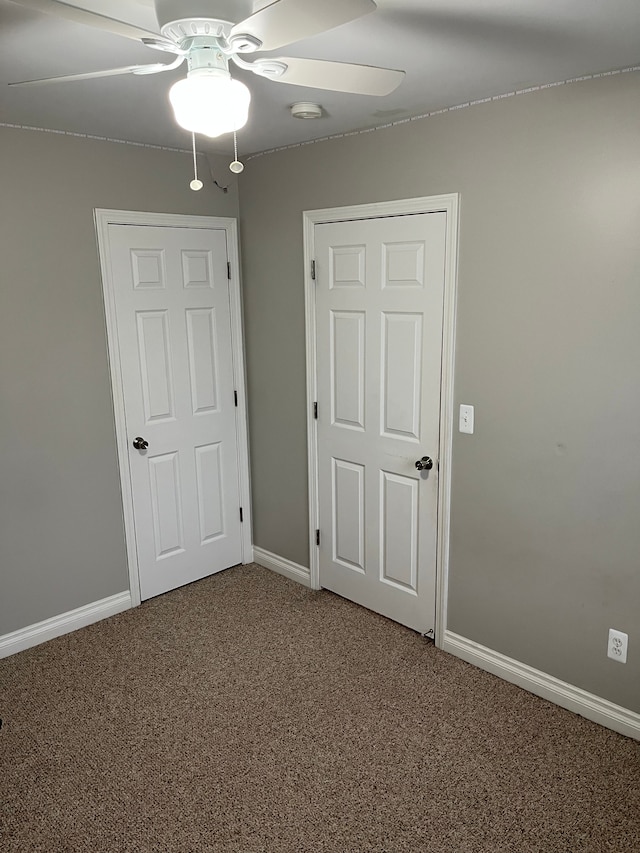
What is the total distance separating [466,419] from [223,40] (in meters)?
1.83

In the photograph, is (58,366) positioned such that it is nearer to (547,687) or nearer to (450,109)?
(450,109)

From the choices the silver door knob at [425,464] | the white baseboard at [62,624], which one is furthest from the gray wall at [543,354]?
the white baseboard at [62,624]

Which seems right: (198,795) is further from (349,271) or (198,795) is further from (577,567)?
(349,271)

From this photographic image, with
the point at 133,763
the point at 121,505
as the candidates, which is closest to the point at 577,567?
the point at 133,763

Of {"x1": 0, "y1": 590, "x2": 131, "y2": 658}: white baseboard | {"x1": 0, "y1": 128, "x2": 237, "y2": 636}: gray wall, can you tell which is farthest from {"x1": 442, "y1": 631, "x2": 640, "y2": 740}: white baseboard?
{"x1": 0, "y1": 128, "x2": 237, "y2": 636}: gray wall

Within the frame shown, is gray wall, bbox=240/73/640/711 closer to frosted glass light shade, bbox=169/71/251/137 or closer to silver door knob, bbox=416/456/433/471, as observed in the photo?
silver door knob, bbox=416/456/433/471

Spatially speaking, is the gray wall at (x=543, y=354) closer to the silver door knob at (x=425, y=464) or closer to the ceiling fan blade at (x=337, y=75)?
the silver door knob at (x=425, y=464)

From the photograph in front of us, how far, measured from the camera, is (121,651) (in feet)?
10.4

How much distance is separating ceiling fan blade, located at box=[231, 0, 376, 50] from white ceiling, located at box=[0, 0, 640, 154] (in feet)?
0.13

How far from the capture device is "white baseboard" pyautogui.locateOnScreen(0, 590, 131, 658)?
3.14 meters

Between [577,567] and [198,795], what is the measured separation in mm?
1671

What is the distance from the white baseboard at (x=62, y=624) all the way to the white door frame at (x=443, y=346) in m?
1.11

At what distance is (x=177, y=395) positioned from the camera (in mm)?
3574

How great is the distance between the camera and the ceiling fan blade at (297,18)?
121 centimetres
